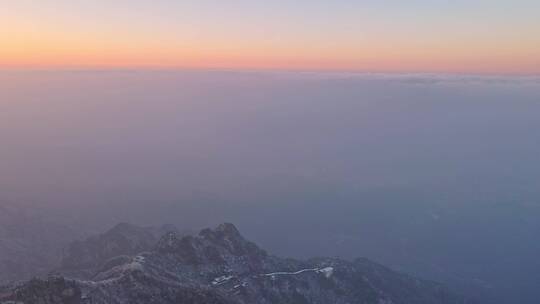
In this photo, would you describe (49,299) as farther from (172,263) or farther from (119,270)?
(172,263)

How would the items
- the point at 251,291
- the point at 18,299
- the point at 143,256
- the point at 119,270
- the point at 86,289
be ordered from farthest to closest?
the point at 251,291 < the point at 143,256 < the point at 119,270 < the point at 86,289 < the point at 18,299

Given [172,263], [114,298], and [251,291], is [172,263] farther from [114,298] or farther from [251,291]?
[114,298]

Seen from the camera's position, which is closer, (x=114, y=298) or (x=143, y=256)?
(x=114, y=298)

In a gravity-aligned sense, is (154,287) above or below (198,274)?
above

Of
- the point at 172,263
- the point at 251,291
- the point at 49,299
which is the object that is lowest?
the point at 251,291

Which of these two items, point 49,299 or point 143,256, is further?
point 143,256

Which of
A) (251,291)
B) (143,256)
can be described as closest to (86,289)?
(143,256)

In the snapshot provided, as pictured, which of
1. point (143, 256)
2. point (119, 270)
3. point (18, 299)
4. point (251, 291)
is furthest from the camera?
point (251, 291)

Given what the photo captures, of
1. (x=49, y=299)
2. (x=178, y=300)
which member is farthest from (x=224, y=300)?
(x=49, y=299)

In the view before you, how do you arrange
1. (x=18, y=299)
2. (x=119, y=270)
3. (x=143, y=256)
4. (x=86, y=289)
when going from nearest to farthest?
1. (x=18, y=299)
2. (x=86, y=289)
3. (x=119, y=270)
4. (x=143, y=256)
